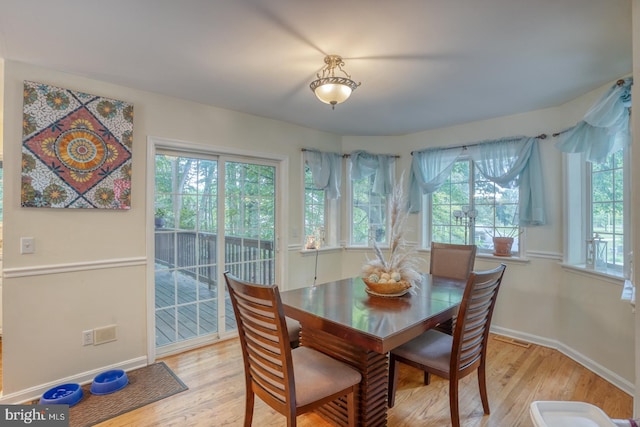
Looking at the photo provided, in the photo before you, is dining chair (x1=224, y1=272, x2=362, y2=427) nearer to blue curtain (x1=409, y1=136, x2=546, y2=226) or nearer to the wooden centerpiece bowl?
the wooden centerpiece bowl

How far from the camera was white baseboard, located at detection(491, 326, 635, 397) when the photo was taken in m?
2.38

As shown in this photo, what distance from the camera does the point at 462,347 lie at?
182 cm

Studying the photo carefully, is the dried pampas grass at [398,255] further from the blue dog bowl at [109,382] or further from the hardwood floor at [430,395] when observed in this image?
the blue dog bowl at [109,382]

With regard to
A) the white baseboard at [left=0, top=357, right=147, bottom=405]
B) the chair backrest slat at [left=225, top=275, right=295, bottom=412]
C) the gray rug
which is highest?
the chair backrest slat at [left=225, top=275, right=295, bottom=412]

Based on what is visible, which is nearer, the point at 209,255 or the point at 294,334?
the point at 294,334

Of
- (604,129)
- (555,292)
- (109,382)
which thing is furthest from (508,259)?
(109,382)

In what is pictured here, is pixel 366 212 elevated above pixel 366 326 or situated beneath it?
elevated above

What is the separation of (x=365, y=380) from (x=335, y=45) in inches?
78.7

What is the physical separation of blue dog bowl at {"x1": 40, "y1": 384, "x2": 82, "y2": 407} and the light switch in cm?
98

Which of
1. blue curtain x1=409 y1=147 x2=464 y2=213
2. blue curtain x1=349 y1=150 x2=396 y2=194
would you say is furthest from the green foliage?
blue curtain x1=409 y1=147 x2=464 y2=213

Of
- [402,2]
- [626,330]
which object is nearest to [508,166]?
[626,330]

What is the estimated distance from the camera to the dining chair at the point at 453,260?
2842 mm

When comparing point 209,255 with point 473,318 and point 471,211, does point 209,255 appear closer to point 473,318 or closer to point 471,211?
point 473,318

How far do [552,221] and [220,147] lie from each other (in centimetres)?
338
